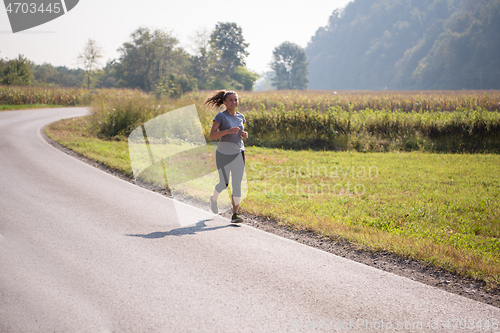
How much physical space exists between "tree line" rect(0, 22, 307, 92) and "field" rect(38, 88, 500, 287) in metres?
25.6

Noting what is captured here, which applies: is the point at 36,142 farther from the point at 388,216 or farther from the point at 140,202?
the point at 388,216

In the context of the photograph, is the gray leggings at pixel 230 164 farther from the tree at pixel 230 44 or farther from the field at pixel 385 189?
the tree at pixel 230 44

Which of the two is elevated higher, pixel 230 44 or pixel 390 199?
pixel 230 44

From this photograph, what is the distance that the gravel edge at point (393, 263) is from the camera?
4082 mm

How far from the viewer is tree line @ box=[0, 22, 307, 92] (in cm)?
4925

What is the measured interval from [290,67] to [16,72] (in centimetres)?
9679

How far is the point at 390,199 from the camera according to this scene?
27.8 feet

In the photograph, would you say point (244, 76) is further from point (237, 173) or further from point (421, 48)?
point (421, 48)

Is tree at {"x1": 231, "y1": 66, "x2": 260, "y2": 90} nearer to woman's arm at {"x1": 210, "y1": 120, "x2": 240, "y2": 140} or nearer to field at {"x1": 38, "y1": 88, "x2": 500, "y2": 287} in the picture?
field at {"x1": 38, "y1": 88, "x2": 500, "y2": 287}

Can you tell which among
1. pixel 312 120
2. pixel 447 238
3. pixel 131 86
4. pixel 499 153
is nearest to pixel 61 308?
pixel 447 238

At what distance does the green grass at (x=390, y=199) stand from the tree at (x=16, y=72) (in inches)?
1568

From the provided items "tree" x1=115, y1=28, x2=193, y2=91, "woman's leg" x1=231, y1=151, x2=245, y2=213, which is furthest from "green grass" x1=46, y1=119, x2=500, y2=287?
"tree" x1=115, y1=28, x2=193, y2=91

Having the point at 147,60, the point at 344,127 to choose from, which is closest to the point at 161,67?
the point at 147,60

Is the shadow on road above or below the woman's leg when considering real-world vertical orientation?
below
